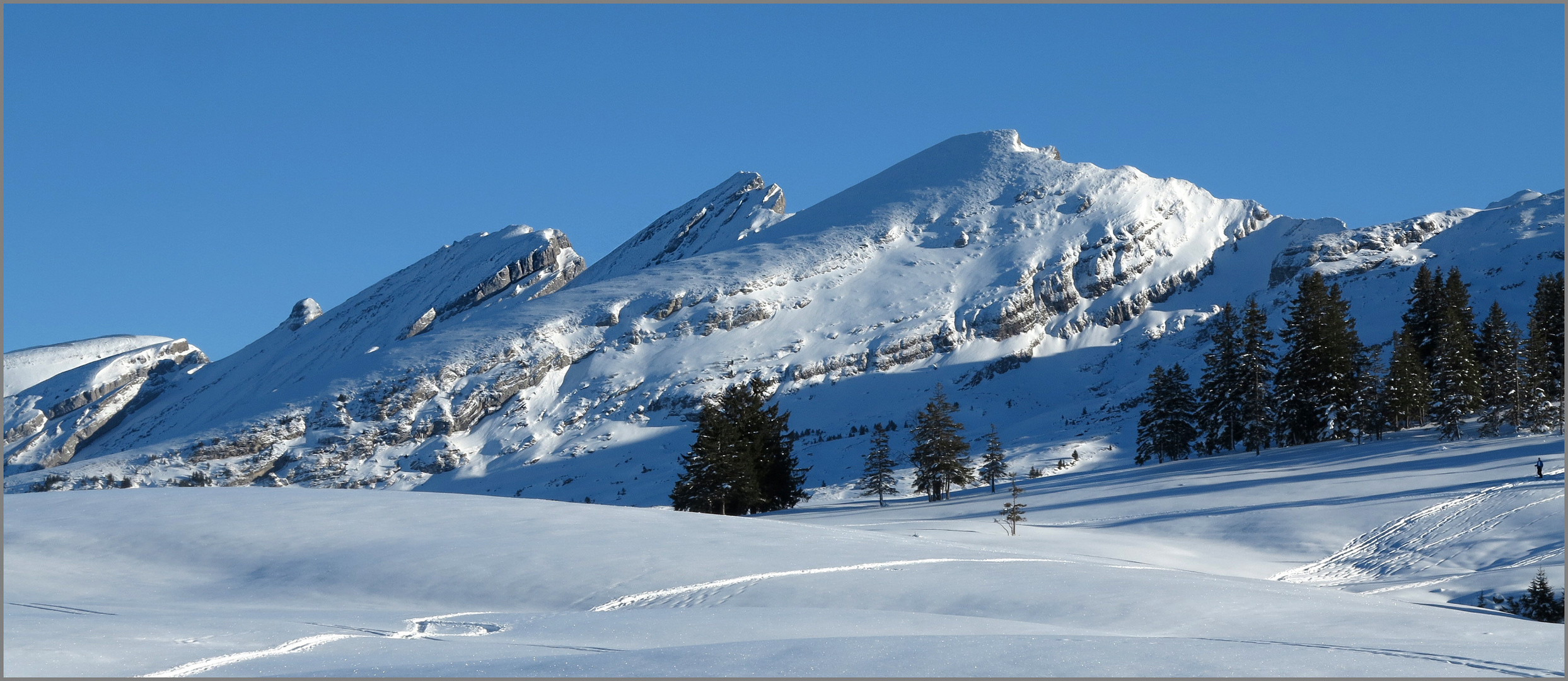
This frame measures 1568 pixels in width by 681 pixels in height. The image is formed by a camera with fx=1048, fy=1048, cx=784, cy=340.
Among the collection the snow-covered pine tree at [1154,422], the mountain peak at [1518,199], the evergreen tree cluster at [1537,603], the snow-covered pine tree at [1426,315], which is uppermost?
the mountain peak at [1518,199]

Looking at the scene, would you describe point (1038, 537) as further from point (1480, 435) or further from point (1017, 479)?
point (1017, 479)

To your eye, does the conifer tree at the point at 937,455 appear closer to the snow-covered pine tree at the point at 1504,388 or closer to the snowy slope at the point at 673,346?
the snow-covered pine tree at the point at 1504,388

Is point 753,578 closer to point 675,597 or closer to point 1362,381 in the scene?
point 675,597

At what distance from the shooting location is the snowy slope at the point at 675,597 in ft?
41.4

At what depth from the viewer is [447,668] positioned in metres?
12.5

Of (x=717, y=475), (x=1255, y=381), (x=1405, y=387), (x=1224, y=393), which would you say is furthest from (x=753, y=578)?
(x=1405, y=387)

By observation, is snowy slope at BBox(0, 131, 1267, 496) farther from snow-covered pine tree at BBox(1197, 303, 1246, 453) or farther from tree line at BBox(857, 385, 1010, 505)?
snow-covered pine tree at BBox(1197, 303, 1246, 453)

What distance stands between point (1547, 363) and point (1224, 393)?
15.1m

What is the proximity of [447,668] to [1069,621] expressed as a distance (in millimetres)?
9613

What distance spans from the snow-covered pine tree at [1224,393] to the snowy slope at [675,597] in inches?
897

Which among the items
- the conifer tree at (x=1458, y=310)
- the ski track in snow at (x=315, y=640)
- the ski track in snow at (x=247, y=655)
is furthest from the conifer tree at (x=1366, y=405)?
the ski track in snow at (x=247, y=655)

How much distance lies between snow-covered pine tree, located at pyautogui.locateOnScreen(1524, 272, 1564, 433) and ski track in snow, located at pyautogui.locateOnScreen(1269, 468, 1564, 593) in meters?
19.1

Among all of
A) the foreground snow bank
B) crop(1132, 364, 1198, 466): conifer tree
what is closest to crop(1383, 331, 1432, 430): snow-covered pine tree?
crop(1132, 364, 1198, 466): conifer tree

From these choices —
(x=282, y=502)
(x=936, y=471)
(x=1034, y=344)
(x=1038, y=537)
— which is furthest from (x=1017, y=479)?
(x=1034, y=344)
